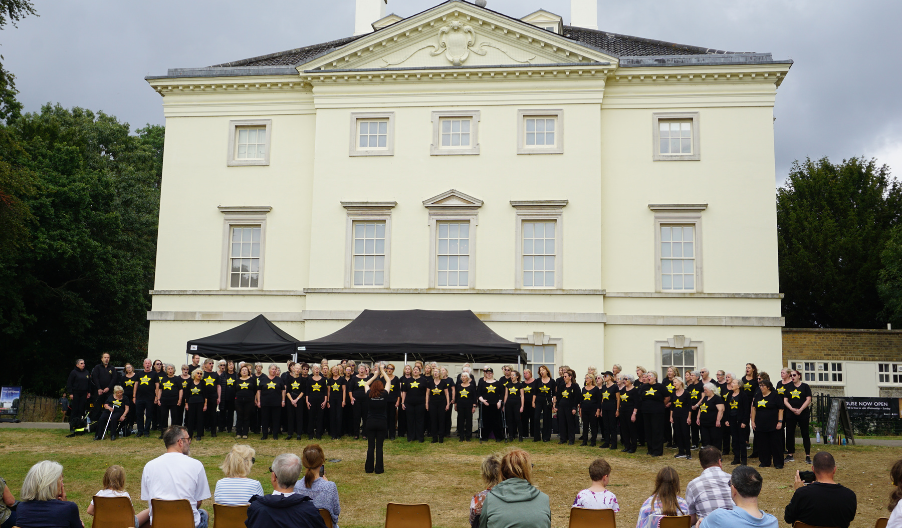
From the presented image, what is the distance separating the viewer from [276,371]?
56.7ft

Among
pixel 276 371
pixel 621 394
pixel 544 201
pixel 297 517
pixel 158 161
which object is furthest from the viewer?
pixel 158 161

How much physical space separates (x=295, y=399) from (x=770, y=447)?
9406 millimetres

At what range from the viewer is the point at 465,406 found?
56.6ft

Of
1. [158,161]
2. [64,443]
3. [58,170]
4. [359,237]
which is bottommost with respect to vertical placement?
[64,443]

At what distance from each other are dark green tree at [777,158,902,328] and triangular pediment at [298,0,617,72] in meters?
19.5

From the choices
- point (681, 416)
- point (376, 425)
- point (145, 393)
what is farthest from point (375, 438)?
point (145, 393)

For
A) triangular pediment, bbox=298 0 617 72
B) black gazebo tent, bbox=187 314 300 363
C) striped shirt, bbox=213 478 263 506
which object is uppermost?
triangular pediment, bbox=298 0 617 72

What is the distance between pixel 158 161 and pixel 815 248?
33178 mm

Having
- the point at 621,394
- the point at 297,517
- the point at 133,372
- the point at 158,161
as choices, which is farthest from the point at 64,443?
the point at 158,161

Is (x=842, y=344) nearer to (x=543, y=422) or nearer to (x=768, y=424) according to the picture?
(x=543, y=422)

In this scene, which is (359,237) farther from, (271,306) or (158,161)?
(158,161)

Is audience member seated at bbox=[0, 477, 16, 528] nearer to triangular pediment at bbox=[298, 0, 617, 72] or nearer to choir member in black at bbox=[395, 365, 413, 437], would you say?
choir member in black at bbox=[395, 365, 413, 437]

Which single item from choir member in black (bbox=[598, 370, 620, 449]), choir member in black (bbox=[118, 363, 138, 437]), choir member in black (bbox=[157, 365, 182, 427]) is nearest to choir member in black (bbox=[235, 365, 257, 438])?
choir member in black (bbox=[157, 365, 182, 427])

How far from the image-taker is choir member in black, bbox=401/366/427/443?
17.0m
